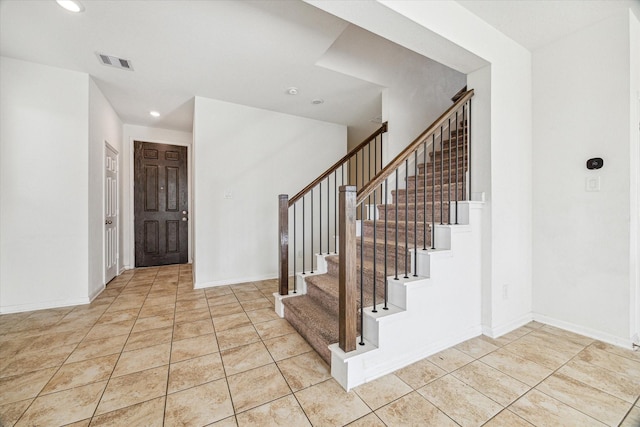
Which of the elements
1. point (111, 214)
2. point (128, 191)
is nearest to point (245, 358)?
point (111, 214)

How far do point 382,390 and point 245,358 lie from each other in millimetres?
979

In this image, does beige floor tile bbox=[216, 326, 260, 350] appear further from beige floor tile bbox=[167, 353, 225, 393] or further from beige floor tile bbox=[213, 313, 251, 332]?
beige floor tile bbox=[167, 353, 225, 393]

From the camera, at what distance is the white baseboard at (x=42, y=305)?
2.78 m

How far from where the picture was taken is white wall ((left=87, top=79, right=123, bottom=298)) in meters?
3.18

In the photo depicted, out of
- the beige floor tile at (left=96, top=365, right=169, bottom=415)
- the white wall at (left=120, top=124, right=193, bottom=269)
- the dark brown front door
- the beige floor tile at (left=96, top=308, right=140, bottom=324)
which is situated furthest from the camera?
the dark brown front door

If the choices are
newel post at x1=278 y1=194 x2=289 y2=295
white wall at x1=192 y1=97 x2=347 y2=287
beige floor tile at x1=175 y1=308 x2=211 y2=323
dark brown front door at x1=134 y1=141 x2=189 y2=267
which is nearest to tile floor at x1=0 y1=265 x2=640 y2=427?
beige floor tile at x1=175 y1=308 x2=211 y2=323

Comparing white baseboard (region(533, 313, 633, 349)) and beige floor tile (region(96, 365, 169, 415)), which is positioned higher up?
white baseboard (region(533, 313, 633, 349))

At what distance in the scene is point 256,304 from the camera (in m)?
3.07

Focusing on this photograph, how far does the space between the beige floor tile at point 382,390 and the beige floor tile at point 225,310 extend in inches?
65.5

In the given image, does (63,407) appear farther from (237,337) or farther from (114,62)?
(114,62)

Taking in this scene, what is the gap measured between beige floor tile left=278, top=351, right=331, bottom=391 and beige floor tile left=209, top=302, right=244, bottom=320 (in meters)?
1.13

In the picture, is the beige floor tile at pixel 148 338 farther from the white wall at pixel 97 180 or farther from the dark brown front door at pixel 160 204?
the dark brown front door at pixel 160 204

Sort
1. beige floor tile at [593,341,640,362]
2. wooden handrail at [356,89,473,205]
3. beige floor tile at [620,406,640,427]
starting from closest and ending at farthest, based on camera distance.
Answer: beige floor tile at [620,406,640,427]
wooden handrail at [356,89,473,205]
beige floor tile at [593,341,640,362]

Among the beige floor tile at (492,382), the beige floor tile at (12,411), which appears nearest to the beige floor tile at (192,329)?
the beige floor tile at (12,411)
